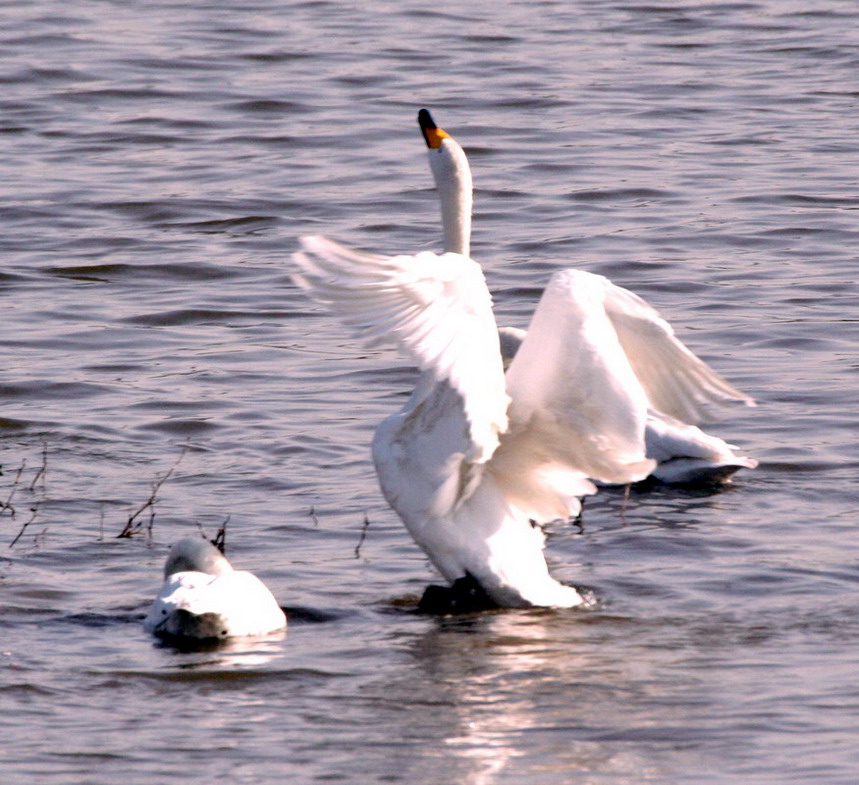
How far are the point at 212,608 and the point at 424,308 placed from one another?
1.27 meters

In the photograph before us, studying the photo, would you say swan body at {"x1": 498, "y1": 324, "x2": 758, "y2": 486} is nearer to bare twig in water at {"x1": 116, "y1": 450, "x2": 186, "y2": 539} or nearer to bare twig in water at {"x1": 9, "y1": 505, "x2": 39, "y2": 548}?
bare twig in water at {"x1": 116, "y1": 450, "x2": 186, "y2": 539}

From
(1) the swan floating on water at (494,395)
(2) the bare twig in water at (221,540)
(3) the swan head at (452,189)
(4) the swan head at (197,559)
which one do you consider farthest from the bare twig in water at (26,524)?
(3) the swan head at (452,189)

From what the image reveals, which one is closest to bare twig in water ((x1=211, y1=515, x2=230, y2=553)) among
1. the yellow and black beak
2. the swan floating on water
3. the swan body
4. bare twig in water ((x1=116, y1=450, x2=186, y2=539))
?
bare twig in water ((x1=116, y1=450, x2=186, y2=539))

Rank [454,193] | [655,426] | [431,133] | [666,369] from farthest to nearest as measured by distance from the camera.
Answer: [655,426] → [431,133] → [454,193] → [666,369]

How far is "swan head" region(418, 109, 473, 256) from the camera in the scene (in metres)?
7.43

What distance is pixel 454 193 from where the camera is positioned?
24.4 feet

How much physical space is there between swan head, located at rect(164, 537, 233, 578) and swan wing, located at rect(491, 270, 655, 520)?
1058mm

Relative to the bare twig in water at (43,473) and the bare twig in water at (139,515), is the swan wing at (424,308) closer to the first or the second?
the bare twig in water at (139,515)

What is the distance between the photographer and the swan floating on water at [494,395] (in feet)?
18.9

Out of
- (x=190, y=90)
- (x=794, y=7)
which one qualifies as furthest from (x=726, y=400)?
(x=794, y=7)

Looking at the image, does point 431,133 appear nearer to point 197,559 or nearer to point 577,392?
point 577,392

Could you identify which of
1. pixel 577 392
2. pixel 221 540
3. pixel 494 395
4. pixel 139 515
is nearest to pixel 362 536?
pixel 221 540

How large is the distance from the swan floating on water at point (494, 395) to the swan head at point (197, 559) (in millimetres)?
623

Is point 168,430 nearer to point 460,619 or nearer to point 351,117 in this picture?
point 460,619
